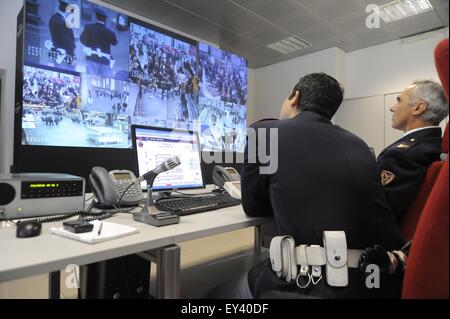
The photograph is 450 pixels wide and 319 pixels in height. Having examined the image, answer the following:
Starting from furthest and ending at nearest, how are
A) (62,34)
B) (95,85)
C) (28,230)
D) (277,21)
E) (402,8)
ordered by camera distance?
1. (277,21)
2. (402,8)
3. (95,85)
4. (62,34)
5. (28,230)

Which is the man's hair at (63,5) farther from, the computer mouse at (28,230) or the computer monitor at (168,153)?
the computer mouse at (28,230)

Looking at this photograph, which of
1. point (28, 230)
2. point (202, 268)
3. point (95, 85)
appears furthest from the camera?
point (95, 85)

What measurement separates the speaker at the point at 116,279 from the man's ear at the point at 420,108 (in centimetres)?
146

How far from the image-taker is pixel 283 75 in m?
5.43

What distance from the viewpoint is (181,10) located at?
3.68 m

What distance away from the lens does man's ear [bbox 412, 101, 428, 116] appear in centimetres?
134

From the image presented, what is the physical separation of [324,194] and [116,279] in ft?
3.03

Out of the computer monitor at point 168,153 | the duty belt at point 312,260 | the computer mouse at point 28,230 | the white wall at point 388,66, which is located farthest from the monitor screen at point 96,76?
the white wall at point 388,66

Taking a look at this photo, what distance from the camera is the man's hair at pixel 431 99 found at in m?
1.30

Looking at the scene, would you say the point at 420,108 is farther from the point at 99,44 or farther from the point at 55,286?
the point at 99,44

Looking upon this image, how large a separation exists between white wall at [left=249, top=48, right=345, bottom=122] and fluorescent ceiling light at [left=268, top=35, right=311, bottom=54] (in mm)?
341

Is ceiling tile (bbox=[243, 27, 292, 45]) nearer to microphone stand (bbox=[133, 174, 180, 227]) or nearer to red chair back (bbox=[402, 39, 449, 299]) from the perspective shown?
microphone stand (bbox=[133, 174, 180, 227])

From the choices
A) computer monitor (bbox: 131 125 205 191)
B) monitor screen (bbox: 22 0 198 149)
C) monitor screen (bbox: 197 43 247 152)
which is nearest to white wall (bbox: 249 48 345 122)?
monitor screen (bbox: 197 43 247 152)

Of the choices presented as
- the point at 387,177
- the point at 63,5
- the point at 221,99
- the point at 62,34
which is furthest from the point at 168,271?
the point at 221,99
